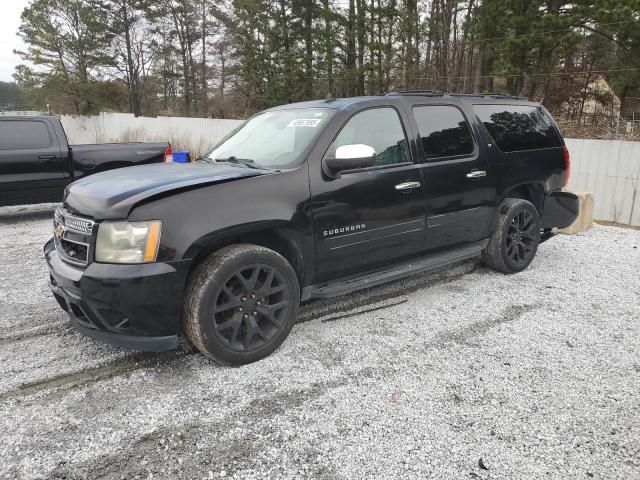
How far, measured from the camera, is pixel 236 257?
298cm

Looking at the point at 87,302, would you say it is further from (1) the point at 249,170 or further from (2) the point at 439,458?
(2) the point at 439,458

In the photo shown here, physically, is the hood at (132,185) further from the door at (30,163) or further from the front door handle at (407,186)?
the door at (30,163)

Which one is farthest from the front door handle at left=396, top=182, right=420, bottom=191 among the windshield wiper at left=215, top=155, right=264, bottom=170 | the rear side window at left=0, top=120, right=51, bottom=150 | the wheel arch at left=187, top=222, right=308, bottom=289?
the rear side window at left=0, top=120, right=51, bottom=150

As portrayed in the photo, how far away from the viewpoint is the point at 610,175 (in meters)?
8.56

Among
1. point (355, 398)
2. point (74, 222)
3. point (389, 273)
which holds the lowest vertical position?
point (355, 398)

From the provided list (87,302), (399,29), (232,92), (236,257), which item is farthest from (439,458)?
(232,92)

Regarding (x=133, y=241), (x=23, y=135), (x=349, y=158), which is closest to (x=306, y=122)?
(x=349, y=158)

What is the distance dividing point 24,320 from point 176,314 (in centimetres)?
192

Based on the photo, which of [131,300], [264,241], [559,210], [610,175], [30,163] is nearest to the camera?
[131,300]

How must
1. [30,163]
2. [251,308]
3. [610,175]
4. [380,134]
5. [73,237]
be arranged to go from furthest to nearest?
[610,175], [30,163], [380,134], [251,308], [73,237]

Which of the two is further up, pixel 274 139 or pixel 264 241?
pixel 274 139

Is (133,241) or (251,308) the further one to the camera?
(251,308)

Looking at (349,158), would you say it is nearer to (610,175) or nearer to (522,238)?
(522,238)

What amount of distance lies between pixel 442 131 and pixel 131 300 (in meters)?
3.07
